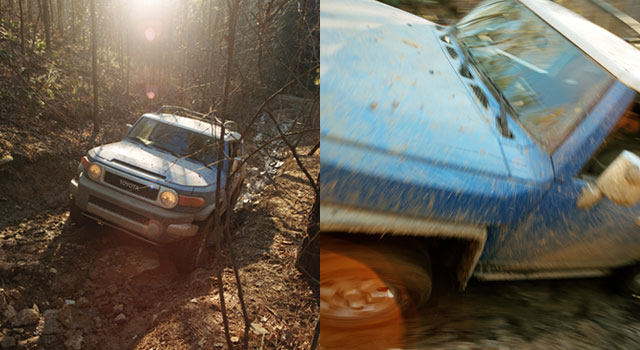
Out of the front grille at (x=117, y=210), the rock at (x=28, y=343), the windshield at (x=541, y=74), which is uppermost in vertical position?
the windshield at (x=541, y=74)

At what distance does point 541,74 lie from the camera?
51 centimetres

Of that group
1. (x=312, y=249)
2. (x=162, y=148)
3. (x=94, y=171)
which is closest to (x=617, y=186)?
(x=312, y=249)

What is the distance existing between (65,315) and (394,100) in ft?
8.51

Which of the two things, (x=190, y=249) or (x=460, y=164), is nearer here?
(x=460, y=164)

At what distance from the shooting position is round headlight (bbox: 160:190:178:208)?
8.86 feet

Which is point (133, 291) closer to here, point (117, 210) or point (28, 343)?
point (117, 210)

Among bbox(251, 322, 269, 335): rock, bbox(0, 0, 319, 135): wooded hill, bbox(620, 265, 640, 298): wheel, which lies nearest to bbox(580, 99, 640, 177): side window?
bbox(620, 265, 640, 298): wheel

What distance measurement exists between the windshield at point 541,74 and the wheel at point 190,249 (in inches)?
99.6

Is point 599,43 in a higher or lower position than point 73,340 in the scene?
higher

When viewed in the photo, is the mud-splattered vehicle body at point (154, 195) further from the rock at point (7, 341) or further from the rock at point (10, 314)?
the rock at point (7, 341)

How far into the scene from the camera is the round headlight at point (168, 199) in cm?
270

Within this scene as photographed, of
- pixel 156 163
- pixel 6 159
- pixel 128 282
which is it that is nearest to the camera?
pixel 128 282

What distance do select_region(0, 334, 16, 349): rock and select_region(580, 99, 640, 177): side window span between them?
249 cm

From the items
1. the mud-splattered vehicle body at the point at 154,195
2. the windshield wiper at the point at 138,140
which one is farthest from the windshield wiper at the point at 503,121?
the windshield wiper at the point at 138,140
